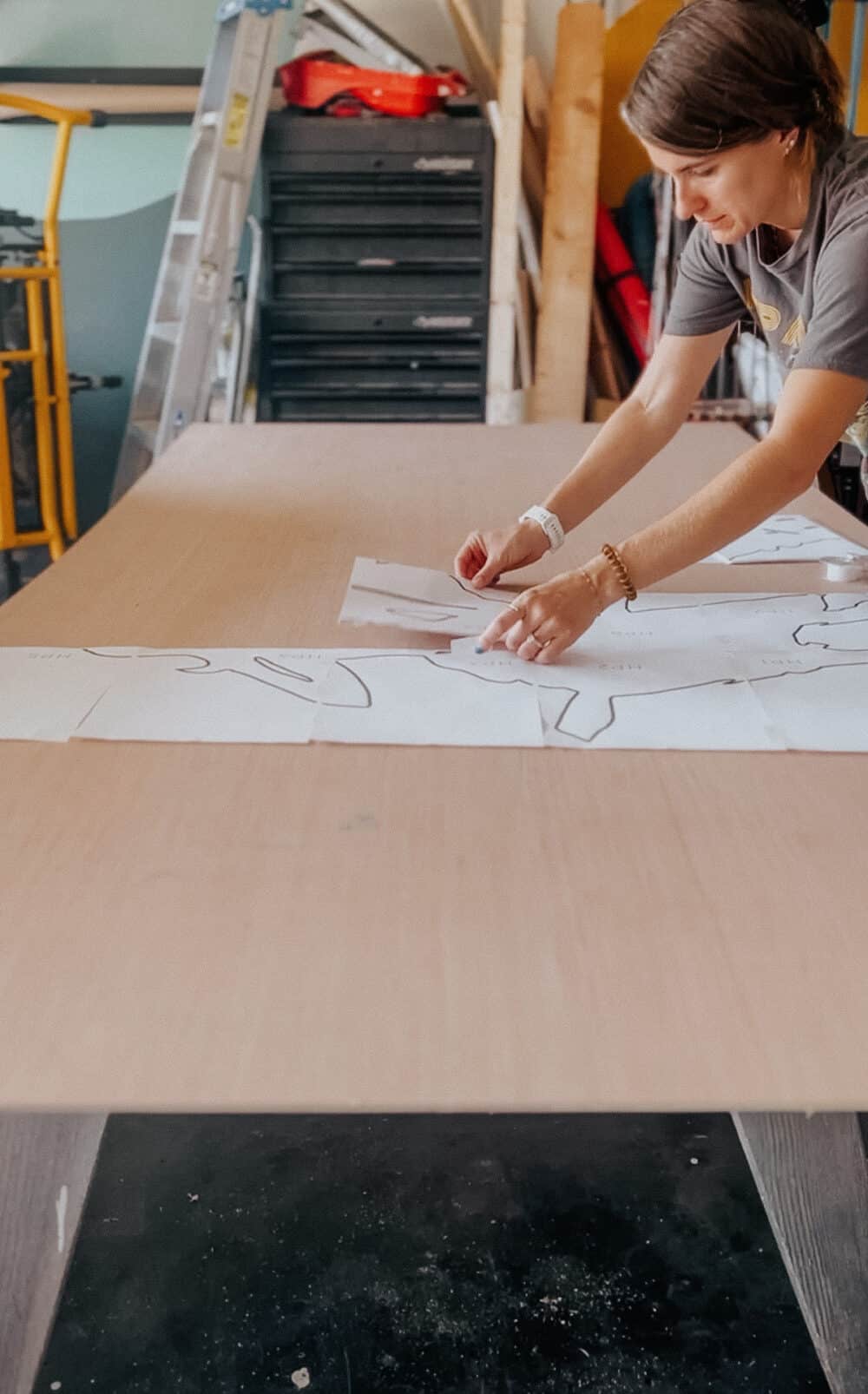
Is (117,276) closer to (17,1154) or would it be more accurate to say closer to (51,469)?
(51,469)

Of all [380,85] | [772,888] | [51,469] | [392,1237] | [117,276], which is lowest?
[392,1237]

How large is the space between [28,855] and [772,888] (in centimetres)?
43

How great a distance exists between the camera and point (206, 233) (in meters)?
3.39

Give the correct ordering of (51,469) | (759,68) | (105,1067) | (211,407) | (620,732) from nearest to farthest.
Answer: (105,1067)
(620,732)
(759,68)
(51,469)
(211,407)

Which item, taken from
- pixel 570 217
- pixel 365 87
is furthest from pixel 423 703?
pixel 570 217

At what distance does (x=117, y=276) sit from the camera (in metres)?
3.89

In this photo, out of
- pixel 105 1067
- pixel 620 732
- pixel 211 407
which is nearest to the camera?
pixel 105 1067

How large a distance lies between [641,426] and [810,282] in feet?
0.97

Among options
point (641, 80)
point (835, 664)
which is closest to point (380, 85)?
point (641, 80)

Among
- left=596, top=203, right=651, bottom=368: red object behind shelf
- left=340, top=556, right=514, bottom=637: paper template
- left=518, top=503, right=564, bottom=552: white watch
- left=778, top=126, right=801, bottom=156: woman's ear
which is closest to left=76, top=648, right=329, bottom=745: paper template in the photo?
left=340, top=556, right=514, bottom=637: paper template

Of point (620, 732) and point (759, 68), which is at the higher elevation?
point (759, 68)

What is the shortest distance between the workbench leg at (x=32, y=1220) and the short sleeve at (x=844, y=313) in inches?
32.3

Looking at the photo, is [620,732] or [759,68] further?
[759,68]

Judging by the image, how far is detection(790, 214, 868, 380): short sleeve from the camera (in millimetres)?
1049
